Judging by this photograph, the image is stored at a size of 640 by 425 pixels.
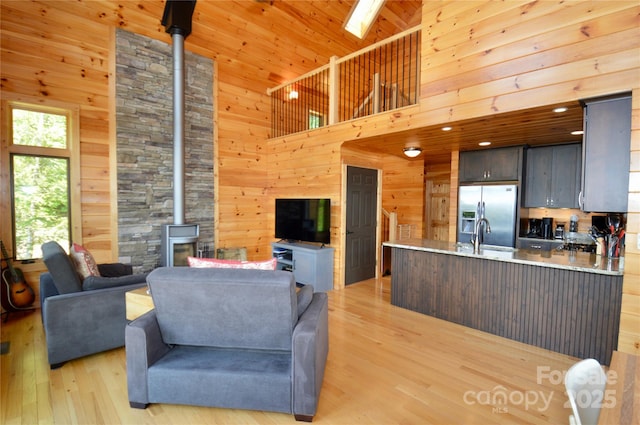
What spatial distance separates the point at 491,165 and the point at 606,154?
7.55 ft

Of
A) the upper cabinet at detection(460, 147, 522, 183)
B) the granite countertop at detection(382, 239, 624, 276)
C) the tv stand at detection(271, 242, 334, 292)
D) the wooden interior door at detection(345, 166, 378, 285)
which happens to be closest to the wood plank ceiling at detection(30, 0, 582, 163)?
the upper cabinet at detection(460, 147, 522, 183)

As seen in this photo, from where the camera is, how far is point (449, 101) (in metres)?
3.41

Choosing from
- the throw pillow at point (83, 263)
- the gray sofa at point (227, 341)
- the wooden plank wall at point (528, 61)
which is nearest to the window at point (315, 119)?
the wooden plank wall at point (528, 61)

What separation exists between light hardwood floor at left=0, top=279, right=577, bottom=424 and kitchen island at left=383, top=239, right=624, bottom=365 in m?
0.20

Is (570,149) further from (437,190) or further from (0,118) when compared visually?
(0,118)

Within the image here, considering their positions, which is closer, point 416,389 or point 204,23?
point 416,389

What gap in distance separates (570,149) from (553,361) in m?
3.24

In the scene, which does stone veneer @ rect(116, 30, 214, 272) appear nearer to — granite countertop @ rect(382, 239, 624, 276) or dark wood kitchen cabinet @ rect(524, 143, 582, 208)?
granite countertop @ rect(382, 239, 624, 276)

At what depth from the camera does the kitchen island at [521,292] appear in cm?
269

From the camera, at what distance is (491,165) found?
4887 mm

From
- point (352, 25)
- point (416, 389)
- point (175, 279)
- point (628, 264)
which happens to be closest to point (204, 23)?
point (352, 25)

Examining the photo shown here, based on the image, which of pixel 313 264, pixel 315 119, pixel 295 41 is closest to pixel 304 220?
pixel 313 264

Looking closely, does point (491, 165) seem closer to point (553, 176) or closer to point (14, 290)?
point (553, 176)

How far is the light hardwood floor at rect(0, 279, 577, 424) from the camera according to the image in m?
2.00
